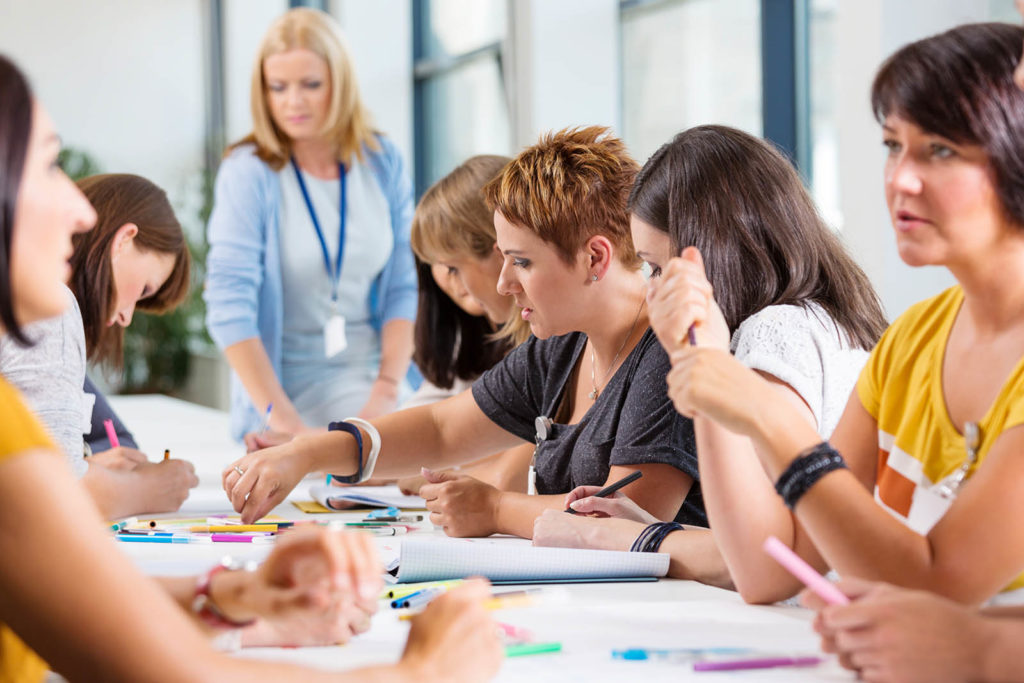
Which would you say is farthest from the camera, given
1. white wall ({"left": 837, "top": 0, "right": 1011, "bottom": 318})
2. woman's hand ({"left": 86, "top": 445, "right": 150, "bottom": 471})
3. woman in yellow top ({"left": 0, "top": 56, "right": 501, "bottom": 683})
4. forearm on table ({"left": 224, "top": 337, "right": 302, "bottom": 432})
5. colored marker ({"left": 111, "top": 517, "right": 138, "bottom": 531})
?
forearm on table ({"left": 224, "top": 337, "right": 302, "bottom": 432})

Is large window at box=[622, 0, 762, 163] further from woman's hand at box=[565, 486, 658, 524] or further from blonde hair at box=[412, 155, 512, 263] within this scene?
woman's hand at box=[565, 486, 658, 524]

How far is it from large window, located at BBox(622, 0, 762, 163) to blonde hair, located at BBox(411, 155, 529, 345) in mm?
1290

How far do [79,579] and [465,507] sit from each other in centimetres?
104

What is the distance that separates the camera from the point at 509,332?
2.39 metres

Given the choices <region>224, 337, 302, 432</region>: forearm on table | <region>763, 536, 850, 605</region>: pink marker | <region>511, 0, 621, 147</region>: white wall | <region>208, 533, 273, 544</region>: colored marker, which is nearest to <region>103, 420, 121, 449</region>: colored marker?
<region>208, 533, 273, 544</region>: colored marker

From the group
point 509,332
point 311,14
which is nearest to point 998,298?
point 509,332

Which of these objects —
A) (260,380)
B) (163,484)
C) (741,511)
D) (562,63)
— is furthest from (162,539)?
(562,63)

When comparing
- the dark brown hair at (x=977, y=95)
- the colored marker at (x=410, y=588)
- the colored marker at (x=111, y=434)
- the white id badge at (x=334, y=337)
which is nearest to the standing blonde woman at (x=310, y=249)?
the white id badge at (x=334, y=337)

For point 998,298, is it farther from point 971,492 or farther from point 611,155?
point 611,155

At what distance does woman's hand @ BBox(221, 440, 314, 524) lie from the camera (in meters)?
1.84

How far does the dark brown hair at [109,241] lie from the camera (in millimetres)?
2127

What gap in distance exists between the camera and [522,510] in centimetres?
173

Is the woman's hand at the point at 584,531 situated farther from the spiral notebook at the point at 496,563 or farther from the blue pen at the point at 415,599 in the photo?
the blue pen at the point at 415,599

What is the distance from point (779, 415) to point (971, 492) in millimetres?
189
